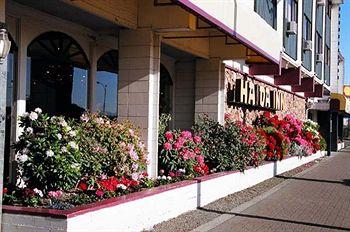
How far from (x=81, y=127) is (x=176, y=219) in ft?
7.27

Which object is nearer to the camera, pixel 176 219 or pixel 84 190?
pixel 84 190

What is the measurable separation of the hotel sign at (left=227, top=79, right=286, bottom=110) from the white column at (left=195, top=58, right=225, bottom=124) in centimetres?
191

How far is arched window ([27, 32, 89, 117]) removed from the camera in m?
9.71

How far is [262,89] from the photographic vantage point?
69.7ft

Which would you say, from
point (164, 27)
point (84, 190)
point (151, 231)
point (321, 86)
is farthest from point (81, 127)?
point (321, 86)

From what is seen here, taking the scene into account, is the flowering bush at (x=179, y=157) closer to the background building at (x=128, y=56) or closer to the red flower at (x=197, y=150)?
the red flower at (x=197, y=150)

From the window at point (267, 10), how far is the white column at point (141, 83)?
7878 mm

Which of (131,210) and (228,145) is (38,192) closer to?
(131,210)

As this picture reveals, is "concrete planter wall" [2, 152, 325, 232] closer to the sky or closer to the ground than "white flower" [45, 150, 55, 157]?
closer to the ground

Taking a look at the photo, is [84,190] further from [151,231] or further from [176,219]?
[176,219]

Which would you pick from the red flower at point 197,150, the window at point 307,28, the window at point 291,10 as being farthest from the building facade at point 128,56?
the window at point 307,28

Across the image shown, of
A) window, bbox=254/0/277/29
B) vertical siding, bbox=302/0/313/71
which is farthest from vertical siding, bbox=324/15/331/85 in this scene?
window, bbox=254/0/277/29

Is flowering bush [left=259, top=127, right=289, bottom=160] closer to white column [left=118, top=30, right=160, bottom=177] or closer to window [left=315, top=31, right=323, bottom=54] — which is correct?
white column [left=118, top=30, right=160, bottom=177]

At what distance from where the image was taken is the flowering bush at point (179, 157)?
1073 centimetres
